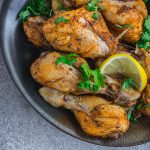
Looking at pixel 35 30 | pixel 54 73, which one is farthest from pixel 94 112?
pixel 35 30

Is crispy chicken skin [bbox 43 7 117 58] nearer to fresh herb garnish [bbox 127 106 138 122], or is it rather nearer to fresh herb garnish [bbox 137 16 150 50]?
fresh herb garnish [bbox 137 16 150 50]

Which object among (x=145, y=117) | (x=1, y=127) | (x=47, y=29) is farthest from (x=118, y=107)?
(x=1, y=127)

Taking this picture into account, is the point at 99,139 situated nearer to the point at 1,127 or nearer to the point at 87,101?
the point at 87,101

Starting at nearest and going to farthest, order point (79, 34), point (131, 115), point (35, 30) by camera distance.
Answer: point (79, 34) < point (35, 30) < point (131, 115)

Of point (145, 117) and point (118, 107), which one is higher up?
point (118, 107)

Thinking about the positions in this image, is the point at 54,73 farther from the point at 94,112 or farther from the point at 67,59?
the point at 94,112

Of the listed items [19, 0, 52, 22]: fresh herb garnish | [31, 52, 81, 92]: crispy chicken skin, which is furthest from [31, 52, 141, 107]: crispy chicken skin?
[19, 0, 52, 22]: fresh herb garnish
